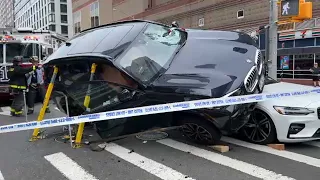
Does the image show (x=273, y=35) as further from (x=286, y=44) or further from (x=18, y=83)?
(x=286, y=44)

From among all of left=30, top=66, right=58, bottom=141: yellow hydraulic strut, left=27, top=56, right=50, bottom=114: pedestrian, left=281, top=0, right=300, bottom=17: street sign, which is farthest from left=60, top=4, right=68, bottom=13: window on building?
left=30, top=66, right=58, bottom=141: yellow hydraulic strut

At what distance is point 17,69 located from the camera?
948cm

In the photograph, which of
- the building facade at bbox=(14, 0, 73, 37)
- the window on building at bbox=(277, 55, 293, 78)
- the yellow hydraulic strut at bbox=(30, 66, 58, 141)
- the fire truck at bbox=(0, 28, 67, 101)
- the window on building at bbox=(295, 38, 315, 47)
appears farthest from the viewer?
the building facade at bbox=(14, 0, 73, 37)

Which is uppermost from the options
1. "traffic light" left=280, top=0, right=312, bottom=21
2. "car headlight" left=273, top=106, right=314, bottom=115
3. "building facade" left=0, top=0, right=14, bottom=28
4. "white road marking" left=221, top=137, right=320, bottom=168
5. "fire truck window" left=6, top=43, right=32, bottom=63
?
"building facade" left=0, top=0, right=14, bottom=28

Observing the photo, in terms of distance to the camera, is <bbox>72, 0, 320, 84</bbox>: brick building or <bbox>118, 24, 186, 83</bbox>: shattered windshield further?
<bbox>72, 0, 320, 84</bbox>: brick building

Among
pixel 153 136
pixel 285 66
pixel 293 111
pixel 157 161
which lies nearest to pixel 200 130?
pixel 157 161

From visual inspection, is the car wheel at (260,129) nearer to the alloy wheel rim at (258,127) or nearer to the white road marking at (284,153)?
the alloy wheel rim at (258,127)

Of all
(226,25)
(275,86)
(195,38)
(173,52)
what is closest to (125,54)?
(173,52)

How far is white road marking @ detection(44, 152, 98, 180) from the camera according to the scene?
445cm

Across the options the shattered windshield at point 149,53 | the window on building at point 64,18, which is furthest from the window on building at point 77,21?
the shattered windshield at point 149,53

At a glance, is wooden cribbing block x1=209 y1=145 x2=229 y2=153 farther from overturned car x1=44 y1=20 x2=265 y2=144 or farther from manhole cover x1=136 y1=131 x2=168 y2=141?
manhole cover x1=136 y1=131 x2=168 y2=141

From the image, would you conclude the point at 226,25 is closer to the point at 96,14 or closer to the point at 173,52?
the point at 173,52

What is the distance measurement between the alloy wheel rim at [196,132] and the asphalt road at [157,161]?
0.18 meters

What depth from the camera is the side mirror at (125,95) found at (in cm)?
537
